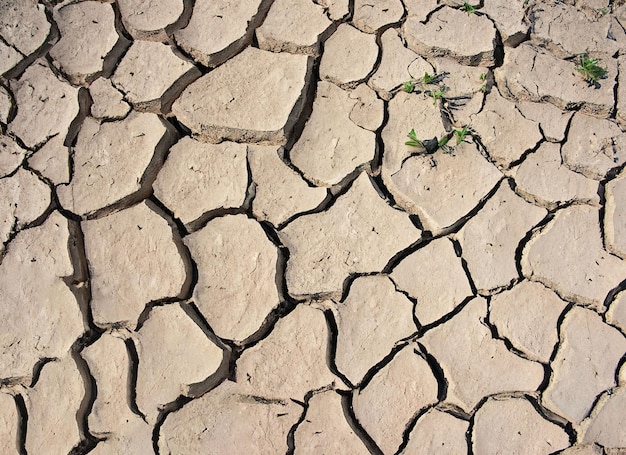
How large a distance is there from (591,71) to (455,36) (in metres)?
0.48

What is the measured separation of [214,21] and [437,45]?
0.79 meters

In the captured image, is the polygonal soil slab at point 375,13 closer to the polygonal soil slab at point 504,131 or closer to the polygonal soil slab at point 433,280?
the polygonal soil slab at point 504,131

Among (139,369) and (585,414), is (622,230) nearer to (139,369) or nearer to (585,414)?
(585,414)

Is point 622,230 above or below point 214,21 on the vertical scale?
below

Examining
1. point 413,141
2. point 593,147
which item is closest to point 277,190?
point 413,141


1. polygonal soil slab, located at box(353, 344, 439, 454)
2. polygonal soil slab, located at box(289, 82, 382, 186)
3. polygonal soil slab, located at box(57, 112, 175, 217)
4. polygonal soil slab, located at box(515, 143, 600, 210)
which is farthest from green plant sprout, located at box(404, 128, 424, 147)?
polygonal soil slab, located at box(57, 112, 175, 217)

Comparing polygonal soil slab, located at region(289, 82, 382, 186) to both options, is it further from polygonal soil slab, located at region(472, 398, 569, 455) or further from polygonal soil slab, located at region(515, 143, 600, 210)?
polygonal soil slab, located at region(472, 398, 569, 455)

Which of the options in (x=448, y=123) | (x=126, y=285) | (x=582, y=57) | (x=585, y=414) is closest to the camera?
(x=585, y=414)

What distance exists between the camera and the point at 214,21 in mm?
2201

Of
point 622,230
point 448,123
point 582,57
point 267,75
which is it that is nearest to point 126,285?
point 267,75

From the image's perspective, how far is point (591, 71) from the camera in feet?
7.00

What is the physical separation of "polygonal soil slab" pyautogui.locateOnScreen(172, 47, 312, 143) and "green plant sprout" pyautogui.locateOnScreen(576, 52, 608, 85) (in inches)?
37.2

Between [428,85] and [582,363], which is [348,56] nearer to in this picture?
[428,85]

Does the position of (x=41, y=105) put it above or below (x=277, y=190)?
above
